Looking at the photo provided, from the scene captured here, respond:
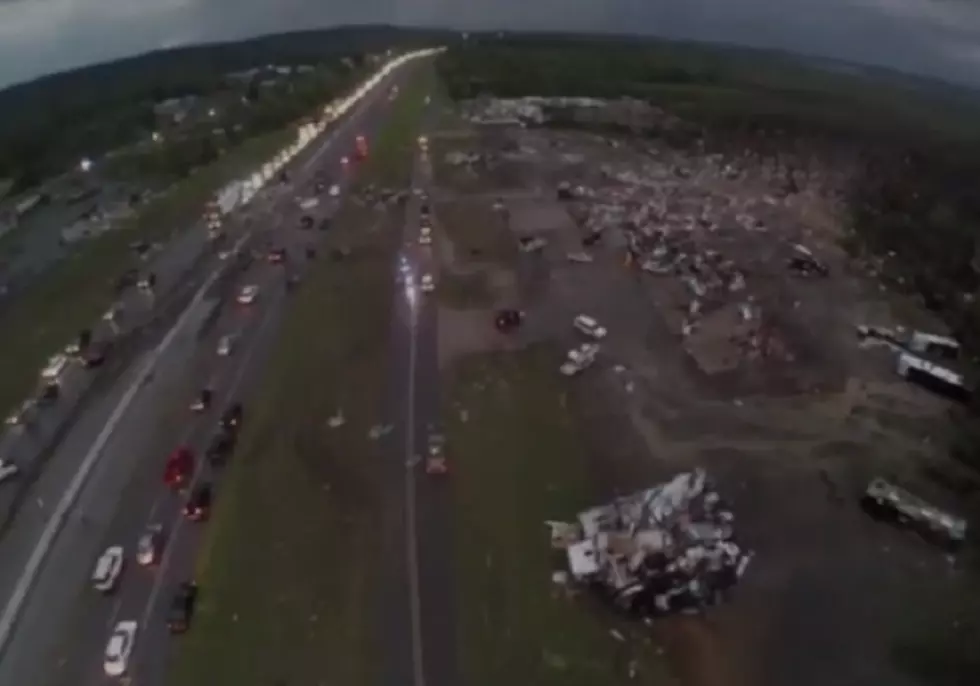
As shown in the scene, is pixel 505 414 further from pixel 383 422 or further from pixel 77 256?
pixel 77 256

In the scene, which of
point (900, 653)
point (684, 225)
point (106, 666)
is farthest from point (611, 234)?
point (106, 666)

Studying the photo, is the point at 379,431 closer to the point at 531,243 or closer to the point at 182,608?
the point at 182,608

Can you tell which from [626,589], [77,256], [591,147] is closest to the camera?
[626,589]

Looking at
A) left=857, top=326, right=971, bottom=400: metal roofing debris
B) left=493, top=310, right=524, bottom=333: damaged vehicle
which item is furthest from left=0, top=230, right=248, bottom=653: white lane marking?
left=857, top=326, right=971, bottom=400: metal roofing debris

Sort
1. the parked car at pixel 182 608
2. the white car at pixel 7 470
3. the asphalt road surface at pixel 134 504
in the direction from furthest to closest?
the white car at pixel 7 470 → the parked car at pixel 182 608 → the asphalt road surface at pixel 134 504

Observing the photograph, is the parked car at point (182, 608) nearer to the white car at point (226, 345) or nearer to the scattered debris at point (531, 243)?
the white car at point (226, 345)

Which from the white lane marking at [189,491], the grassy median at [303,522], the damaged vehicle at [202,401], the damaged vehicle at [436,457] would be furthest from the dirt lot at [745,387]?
the damaged vehicle at [202,401]
